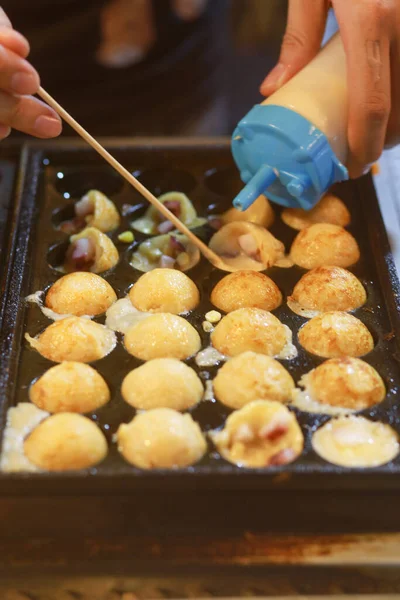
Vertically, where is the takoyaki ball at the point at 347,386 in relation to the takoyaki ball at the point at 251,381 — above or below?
above

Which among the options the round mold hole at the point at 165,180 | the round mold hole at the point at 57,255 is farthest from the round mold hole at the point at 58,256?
the round mold hole at the point at 165,180

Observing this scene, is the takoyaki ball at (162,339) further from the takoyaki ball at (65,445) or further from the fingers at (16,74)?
the fingers at (16,74)

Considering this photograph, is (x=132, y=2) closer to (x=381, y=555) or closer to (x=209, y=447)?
(x=209, y=447)

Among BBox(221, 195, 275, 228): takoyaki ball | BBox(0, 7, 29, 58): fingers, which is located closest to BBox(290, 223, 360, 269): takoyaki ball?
BBox(221, 195, 275, 228): takoyaki ball

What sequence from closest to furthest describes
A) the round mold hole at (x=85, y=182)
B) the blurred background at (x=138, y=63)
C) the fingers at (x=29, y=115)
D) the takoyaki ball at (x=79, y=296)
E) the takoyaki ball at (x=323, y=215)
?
1. the fingers at (x=29, y=115)
2. the takoyaki ball at (x=79, y=296)
3. the takoyaki ball at (x=323, y=215)
4. the round mold hole at (x=85, y=182)
5. the blurred background at (x=138, y=63)

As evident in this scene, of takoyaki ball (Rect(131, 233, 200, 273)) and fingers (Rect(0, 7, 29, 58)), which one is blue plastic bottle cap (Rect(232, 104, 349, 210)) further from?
fingers (Rect(0, 7, 29, 58))

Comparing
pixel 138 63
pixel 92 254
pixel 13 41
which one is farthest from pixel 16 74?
pixel 138 63

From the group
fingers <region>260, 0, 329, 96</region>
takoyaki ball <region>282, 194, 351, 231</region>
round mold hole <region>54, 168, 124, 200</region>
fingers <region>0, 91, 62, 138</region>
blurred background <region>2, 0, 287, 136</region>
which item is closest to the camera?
fingers <region>0, 91, 62, 138</region>
